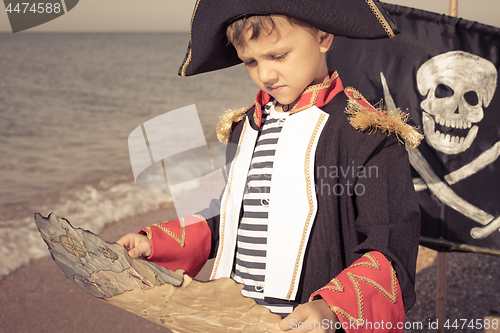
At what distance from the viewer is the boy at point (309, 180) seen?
1233 millimetres

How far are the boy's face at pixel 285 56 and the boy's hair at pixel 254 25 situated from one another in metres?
0.01

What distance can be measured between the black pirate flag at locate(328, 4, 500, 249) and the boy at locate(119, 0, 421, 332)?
1268 millimetres

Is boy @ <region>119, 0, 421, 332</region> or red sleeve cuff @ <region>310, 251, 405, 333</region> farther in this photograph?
boy @ <region>119, 0, 421, 332</region>

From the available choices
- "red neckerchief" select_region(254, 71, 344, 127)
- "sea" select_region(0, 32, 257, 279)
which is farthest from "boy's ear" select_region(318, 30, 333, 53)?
"sea" select_region(0, 32, 257, 279)

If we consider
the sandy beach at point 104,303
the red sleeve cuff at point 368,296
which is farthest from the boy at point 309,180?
the sandy beach at point 104,303

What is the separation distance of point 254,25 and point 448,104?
172 cm

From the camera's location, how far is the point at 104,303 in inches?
147

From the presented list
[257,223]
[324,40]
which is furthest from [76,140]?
[324,40]

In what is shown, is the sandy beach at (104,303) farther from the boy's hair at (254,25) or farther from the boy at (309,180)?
the boy's hair at (254,25)

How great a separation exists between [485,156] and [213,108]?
1572cm

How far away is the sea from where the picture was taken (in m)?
6.06

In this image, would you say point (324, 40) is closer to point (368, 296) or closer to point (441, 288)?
point (368, 296)

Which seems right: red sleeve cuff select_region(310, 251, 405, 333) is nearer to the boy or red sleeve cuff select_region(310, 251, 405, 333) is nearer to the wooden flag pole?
the boy

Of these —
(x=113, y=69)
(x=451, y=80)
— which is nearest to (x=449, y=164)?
(x=451, y=80)
